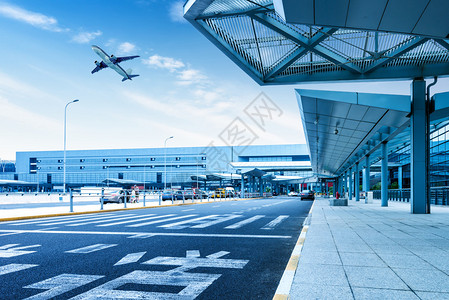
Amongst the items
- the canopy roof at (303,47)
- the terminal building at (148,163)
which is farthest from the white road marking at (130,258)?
the terminal building at (148,163)

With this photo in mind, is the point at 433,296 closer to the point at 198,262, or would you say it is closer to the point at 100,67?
the point at 198,262

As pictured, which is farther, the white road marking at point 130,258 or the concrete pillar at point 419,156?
the concrete pillar at point 419,156

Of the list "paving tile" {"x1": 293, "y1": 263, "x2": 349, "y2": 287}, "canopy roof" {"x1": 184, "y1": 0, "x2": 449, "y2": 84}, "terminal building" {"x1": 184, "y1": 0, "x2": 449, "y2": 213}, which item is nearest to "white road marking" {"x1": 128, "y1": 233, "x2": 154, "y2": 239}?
"paving tile" {"x1": 293, "y1": 263, "x2": 349, "y2": 287}

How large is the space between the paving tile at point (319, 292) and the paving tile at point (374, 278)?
1.14 ft

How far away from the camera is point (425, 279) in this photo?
15.8ft

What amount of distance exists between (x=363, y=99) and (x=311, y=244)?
34.6 ft

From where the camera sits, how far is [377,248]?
7.32 m

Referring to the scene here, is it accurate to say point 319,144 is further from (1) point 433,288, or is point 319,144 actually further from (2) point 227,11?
(1) point 433,288

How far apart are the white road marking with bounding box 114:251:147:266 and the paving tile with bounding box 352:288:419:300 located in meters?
3.85

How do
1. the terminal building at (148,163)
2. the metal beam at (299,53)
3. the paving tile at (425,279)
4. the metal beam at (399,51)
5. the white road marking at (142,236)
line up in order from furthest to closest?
1. the terminal building at (148,163)
2. the metal beam at (299,53)
3. the metal beam at (399,51)
4. the white road marking at (142,236)
5. the paving tile at (425,279)

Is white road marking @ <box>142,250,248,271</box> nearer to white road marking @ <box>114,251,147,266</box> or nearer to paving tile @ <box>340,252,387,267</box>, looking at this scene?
white road marking @ <box>114,251,147,266</box>

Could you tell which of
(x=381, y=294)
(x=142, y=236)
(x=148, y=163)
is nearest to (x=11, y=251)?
(x=142, y=236)

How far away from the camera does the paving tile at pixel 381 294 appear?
404cm

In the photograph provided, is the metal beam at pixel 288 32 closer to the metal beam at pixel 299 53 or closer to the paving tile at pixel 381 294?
the metal beam at pixel 299 53
